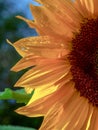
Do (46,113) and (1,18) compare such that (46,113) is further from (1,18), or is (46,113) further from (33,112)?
(1,18)

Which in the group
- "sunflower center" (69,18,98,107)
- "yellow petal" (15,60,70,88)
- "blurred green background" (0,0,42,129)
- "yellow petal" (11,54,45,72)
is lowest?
"blurred green background" (0,0,42,129)

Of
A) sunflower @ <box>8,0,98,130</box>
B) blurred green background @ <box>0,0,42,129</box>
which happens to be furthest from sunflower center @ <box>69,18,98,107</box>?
blurred green background @ <box>0,0,42,129</box>

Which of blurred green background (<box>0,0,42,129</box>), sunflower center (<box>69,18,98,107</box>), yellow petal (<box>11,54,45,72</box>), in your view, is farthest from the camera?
blurred green background (<box>0,0,42,129</box>)

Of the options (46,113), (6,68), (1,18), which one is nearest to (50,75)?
(46,113)

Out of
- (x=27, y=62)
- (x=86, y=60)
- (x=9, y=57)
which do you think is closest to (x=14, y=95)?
(x=27, y=62)

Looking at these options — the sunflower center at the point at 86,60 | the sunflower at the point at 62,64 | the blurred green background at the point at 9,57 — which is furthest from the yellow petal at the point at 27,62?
the blurred green background at the point at 9,57

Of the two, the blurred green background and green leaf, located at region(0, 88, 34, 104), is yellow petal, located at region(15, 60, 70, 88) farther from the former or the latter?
the blurred green background

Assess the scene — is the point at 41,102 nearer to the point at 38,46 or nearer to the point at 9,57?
the point at 38,46
